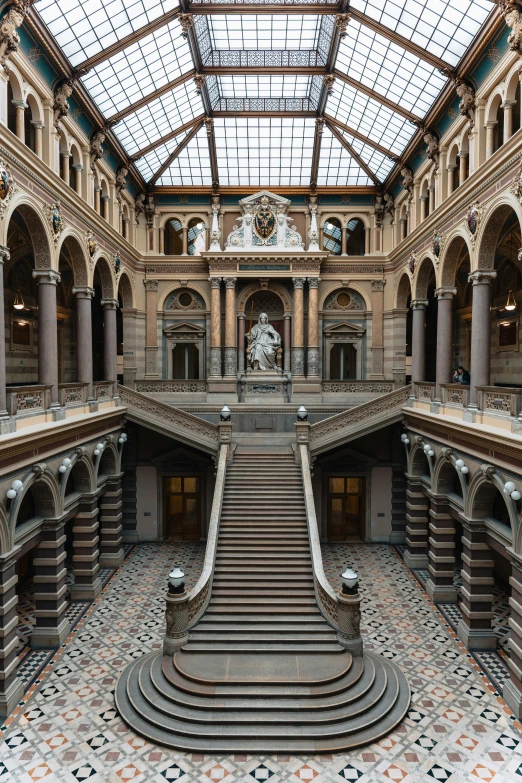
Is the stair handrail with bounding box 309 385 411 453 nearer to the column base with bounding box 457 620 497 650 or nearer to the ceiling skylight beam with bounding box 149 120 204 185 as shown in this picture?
the column base with bounding box 457 620 497 650

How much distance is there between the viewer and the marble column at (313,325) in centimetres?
2531

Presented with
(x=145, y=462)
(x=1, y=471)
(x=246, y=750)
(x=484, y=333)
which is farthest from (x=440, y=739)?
(x=145, y=462)

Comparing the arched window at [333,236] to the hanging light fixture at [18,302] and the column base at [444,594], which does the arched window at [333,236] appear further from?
the column base at [444,594]

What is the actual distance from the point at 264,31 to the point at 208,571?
1922cm

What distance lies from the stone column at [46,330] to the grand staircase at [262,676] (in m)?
6.94

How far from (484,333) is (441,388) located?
3259 millimetres

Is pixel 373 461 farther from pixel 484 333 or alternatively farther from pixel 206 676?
pixel 206 676

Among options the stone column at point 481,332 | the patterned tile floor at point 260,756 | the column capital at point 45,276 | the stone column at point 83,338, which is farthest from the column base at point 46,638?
the stone column at point 481,332

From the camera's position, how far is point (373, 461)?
23.6 meters

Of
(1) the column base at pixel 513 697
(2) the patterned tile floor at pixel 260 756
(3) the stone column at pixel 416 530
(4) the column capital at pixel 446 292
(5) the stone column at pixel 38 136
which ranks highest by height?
(5) the stone column at pixel 38 136

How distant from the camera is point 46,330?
14.9 m

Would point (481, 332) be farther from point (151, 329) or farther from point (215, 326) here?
point (151, 329)

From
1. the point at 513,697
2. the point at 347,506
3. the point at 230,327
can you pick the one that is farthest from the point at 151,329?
the point at 513,697

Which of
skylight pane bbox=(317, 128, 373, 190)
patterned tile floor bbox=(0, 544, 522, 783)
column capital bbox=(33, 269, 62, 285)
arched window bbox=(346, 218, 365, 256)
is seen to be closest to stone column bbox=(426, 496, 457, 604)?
patterned tile floor bbox=(0, 544, 522, 783)
